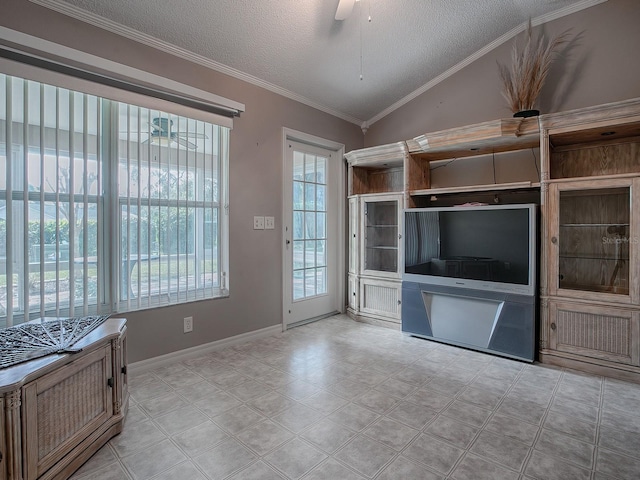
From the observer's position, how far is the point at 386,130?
4.25 metres

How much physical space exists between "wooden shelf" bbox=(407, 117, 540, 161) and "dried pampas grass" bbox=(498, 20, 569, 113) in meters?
0.21

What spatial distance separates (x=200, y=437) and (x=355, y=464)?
0.82 meters

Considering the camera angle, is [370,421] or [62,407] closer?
[62,407]

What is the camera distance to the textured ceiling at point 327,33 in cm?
238

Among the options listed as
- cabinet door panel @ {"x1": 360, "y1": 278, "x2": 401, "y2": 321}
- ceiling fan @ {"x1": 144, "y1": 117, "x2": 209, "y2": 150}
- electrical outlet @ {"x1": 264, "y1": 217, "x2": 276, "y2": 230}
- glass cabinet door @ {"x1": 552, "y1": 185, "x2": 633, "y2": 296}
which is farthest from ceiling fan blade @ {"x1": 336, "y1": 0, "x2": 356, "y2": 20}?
cabinet door panel @ {"x1": 360, "y1": 278, "x2": 401, "y2": 321}

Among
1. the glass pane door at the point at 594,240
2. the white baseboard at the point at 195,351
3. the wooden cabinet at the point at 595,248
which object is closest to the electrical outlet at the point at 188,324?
the white baseboard at the point at 195,351

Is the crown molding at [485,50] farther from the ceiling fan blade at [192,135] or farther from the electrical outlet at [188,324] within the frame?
the electrical outlet at [188,324]

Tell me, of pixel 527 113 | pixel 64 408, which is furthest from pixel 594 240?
pixel 64 408

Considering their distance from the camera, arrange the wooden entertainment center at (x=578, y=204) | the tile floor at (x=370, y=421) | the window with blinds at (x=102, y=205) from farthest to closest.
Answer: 1. the wooden entertainment center at (x=578, y=204)
2. the window with blinds at (x=102, y=205)
3. the tile floor at (x=370, y=421)

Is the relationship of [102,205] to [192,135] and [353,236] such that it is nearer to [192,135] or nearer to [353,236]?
[192,135]

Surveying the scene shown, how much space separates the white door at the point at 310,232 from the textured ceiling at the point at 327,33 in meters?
0.70

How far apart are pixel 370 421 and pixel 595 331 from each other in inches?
77.3

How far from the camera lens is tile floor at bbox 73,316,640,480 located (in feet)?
5.08

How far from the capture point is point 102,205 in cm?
237
